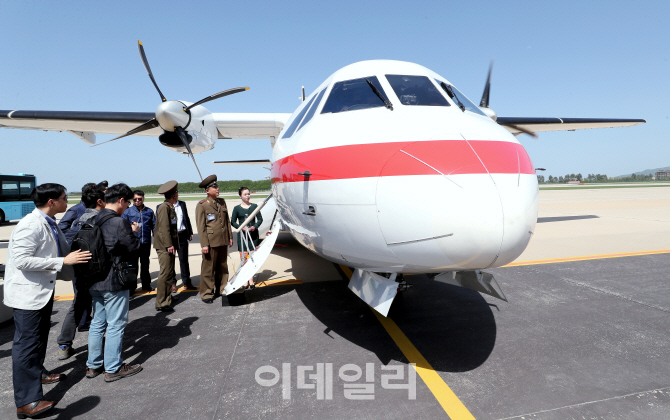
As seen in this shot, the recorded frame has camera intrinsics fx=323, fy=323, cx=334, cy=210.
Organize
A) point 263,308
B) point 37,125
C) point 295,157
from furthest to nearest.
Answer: point 37,125, point 263,308, point 295,157

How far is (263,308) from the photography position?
16.5 feet

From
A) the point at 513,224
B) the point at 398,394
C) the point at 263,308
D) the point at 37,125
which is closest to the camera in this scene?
the point at 513,224

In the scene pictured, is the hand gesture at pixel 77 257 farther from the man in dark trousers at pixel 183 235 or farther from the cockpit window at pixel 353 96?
the man in dark trousers at pixel 183 235

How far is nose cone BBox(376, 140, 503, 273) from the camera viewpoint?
215cm

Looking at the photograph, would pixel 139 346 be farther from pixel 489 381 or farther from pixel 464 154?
pixel 464 154

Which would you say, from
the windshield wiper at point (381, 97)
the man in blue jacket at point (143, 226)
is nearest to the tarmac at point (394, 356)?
the man in blue jacket at point (143, 226)

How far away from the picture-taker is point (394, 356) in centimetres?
344

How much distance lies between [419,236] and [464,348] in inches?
Result: 81.9

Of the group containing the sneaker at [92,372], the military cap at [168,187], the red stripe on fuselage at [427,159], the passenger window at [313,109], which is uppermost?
the passenger window at [313,109]

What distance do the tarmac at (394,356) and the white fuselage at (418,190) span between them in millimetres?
1189

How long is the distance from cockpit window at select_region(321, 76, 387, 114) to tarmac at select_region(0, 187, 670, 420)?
259 cm

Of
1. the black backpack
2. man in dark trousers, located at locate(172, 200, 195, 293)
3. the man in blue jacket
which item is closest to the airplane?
the black backpack

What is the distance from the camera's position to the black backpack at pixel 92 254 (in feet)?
9.66

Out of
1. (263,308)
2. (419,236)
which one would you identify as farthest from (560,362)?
(263,308)
